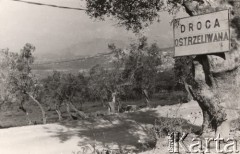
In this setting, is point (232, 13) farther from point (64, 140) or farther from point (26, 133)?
point (26, 133)

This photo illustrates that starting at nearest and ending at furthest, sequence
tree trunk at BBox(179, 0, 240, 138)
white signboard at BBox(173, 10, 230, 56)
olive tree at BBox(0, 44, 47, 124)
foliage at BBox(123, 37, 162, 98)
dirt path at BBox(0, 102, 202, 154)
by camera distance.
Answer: white signboard at BBox(173, 10, 230, 56) → tree trunk at BBox(179, 0, 240, 138) → dirt path at BBox(0, 102, 202, 154) → olive tree at BBox(0, 44, 47, 124) → foliage at BBox(123, 37, 162, 98)

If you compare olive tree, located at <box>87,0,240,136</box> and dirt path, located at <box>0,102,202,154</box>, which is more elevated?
Result: olive tree, located at <box>87,0,240,136</box>

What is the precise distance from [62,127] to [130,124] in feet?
12.3

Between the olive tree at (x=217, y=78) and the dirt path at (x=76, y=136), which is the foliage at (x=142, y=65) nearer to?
the dirt path at (x=76, y=136)

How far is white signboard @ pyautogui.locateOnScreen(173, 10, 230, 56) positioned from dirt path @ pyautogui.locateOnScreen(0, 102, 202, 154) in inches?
272

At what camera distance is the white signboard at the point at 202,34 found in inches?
261

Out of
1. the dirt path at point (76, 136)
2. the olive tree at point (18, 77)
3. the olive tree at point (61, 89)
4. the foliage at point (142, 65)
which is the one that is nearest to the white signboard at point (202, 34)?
the dirt path at point (76, 136)

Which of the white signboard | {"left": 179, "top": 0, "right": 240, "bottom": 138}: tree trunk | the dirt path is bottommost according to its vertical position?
the dirt path

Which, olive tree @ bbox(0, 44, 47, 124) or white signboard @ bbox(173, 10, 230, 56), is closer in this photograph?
white signboard @ bbox(173, 10, 230, 56)

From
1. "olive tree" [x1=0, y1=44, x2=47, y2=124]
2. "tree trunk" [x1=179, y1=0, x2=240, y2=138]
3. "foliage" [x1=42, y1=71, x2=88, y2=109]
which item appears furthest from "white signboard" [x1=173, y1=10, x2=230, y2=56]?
"foliage" [x1=42, y1=71, x2=88, y2=109]

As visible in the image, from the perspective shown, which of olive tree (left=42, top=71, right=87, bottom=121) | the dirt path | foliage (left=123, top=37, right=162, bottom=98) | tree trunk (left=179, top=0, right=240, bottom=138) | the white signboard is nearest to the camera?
the white signboard

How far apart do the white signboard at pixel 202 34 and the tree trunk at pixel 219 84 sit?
87 cm

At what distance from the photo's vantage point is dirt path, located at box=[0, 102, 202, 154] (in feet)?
51.2

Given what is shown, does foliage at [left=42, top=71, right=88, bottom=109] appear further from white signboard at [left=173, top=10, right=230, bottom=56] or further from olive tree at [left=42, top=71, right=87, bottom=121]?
white signboard at [left=173, top=10, right=230, bottom=56]
